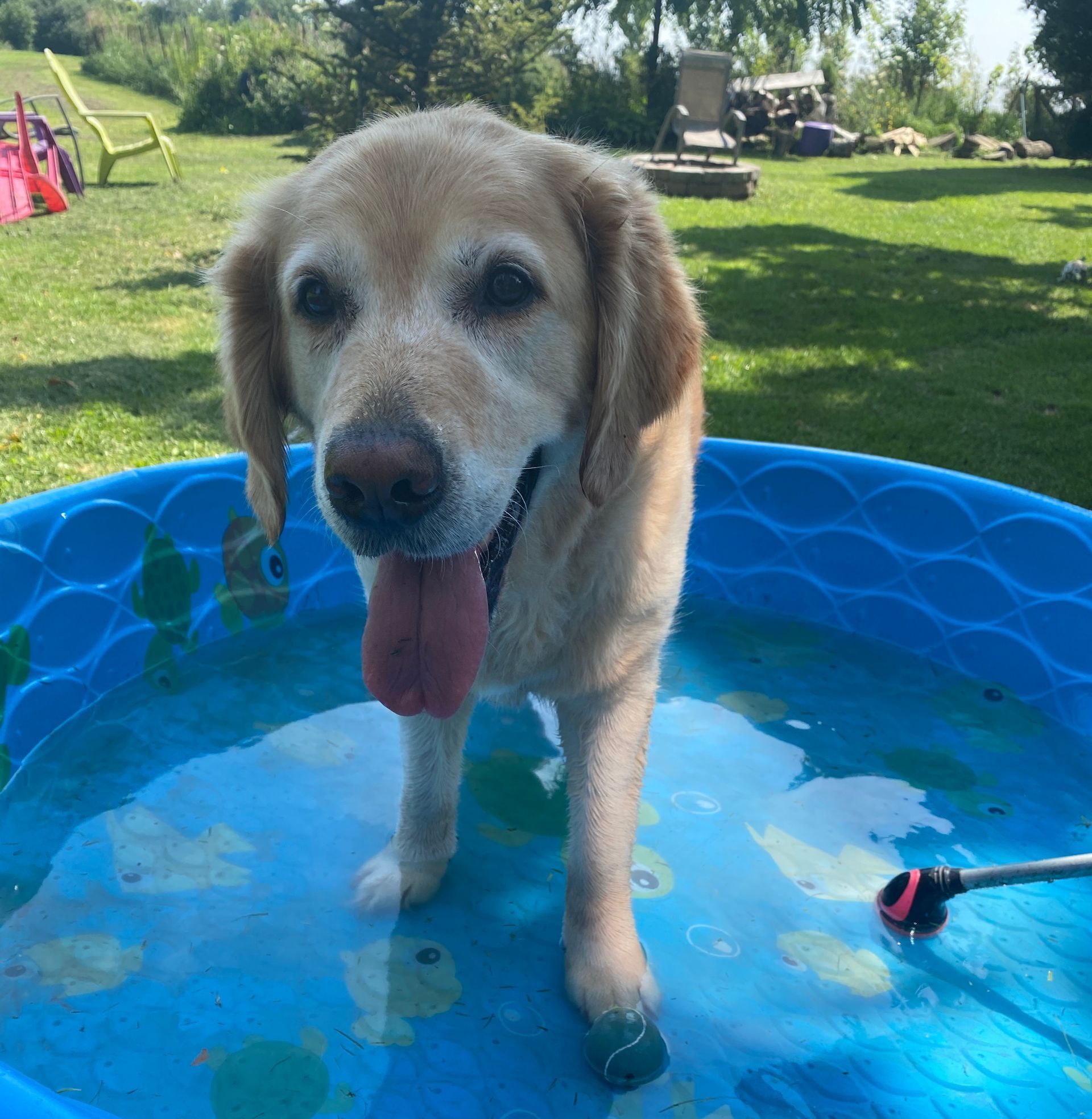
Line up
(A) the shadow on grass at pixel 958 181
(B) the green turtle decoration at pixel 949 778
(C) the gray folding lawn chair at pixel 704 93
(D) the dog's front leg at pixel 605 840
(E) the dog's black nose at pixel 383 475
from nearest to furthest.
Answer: (E) the dog's black nose at pixel 383 475, (D) the dog's front leg at pixel 605 840, (B) the green turtle decoration at pixel 949 778, (A) the shadow on grass at pixel 958 181, (C) the gray folding lawn chair at pixel 704 93

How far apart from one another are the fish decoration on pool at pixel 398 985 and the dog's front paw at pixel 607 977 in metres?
0.32

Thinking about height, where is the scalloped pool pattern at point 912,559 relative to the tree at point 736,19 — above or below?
below

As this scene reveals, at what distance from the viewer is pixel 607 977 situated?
7.75 ft

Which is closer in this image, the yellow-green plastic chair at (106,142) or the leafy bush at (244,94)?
the yellow-green plastic chair at (106,142)

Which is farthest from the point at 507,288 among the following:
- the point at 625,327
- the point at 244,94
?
the point at 244,94

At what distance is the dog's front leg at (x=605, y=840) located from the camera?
2.41m

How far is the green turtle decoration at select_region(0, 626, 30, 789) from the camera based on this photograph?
10.0 ft

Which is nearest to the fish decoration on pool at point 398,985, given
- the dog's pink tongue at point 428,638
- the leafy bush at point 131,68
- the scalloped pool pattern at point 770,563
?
the dog's pink tongue at point 428,638

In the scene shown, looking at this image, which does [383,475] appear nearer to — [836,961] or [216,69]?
[836,961]

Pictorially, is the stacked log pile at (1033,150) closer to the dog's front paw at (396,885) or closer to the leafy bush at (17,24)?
the leafy bush at (17,24)

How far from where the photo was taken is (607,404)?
2.18 m

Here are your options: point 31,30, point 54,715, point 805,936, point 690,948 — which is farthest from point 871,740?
point 31,30

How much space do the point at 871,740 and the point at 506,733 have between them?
4.34 feet

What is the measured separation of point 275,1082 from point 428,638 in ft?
3.67
